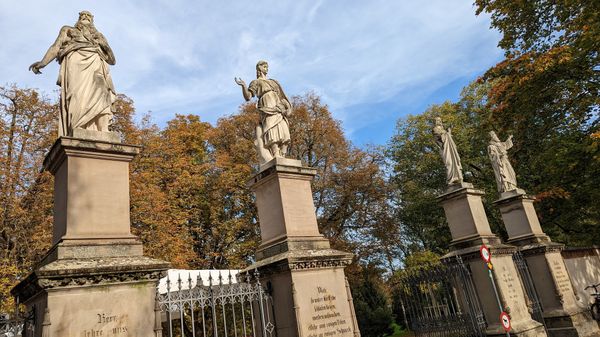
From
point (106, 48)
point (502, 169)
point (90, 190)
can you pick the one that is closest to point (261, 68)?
point (106, 48)


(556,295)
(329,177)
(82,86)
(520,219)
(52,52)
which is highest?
(329,177)

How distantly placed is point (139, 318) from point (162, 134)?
2048 centimetres

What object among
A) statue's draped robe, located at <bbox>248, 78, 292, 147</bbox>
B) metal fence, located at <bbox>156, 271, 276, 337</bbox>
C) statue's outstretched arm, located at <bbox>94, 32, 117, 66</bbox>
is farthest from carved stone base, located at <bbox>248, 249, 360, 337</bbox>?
statue's outstretched arm, located at <bbox>94, 32, 117, 66</bbox>

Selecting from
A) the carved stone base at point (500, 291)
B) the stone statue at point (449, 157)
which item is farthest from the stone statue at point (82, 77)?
the stone statue at point (449, 157)

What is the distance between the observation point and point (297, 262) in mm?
6117

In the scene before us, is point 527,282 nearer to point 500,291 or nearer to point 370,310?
point 500,291

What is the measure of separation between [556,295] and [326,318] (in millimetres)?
9791

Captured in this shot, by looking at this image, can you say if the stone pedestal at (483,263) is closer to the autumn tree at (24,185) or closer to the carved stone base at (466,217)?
the carved stone base at (466,217)

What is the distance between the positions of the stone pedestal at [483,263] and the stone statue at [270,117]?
626 cm

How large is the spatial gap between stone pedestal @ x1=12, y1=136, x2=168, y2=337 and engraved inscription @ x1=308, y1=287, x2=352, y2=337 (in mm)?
2515

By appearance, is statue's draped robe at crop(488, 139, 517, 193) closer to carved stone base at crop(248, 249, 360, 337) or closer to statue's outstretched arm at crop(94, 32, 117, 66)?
carved stone base at crop(248, 249, 360, 337)

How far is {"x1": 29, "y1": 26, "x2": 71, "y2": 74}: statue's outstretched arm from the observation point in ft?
17.8

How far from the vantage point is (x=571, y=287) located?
13.2 metres

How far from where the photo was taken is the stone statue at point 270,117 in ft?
24.6
